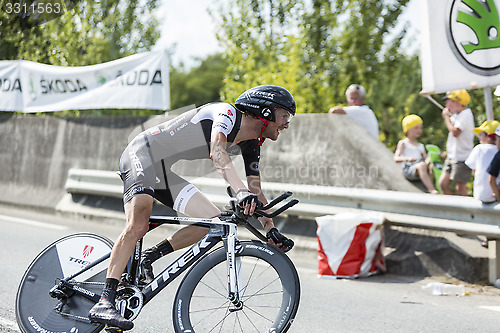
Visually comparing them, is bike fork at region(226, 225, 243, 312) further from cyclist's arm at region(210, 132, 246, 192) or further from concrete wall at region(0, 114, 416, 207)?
concrete wall at region(0, 114, 416, 207)

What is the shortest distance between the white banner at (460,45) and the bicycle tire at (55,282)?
5237 millimetres

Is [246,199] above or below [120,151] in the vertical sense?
below

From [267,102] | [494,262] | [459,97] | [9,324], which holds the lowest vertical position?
[9,324]

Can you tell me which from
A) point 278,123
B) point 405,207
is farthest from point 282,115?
point 405,207

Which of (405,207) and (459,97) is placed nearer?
(405,207)

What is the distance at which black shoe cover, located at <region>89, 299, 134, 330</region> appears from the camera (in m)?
4.29

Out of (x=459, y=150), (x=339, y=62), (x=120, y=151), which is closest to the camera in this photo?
(x=459, y=150)

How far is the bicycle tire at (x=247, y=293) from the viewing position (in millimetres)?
4113

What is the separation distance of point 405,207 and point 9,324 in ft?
13.5

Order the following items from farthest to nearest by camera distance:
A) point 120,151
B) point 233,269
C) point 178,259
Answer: point 120,151
point 178,259
point 233,269

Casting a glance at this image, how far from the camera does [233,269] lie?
13.9 ft

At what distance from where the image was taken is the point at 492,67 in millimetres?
8500

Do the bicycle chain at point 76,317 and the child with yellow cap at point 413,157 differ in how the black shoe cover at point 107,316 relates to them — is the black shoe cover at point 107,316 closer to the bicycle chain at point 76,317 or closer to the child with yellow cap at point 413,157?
the bicycle chain at point 76,317

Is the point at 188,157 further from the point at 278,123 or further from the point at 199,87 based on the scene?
the point at 199,87
